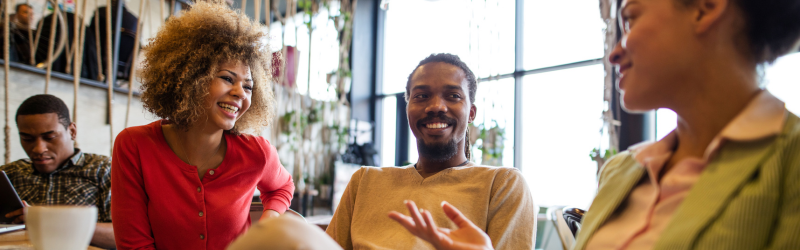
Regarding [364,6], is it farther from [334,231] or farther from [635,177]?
[635,177]

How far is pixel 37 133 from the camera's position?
195cm

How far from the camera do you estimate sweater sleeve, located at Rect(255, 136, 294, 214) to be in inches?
62.3

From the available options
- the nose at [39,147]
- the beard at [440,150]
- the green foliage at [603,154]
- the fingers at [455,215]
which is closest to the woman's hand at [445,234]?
the fingers at [455,215]

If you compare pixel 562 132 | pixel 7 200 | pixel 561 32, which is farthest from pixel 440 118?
pixel 561 32

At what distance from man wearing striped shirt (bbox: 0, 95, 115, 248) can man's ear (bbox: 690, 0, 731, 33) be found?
217cm

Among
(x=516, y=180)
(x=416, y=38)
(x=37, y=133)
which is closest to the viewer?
(x=516, y=180)

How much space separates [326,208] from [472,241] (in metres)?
3.97

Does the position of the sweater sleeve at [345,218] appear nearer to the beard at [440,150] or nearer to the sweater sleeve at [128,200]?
the beard at [440,150]

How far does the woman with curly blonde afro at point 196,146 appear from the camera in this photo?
4.44 ft

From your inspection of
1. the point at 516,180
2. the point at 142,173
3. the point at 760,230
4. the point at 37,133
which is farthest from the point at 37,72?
the point at 760,230

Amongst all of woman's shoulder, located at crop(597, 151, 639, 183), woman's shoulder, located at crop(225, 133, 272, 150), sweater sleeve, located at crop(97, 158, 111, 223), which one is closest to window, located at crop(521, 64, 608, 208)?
woman's shoulder, located at crop(225, 133, 272, 150)

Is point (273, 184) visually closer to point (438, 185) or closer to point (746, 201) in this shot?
point (438, 185)

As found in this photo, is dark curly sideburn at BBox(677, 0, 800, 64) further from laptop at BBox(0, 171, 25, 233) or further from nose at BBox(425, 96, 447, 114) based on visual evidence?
laptop at BBox(0, 171, 25, 233)

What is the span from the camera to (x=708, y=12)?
0.65m
